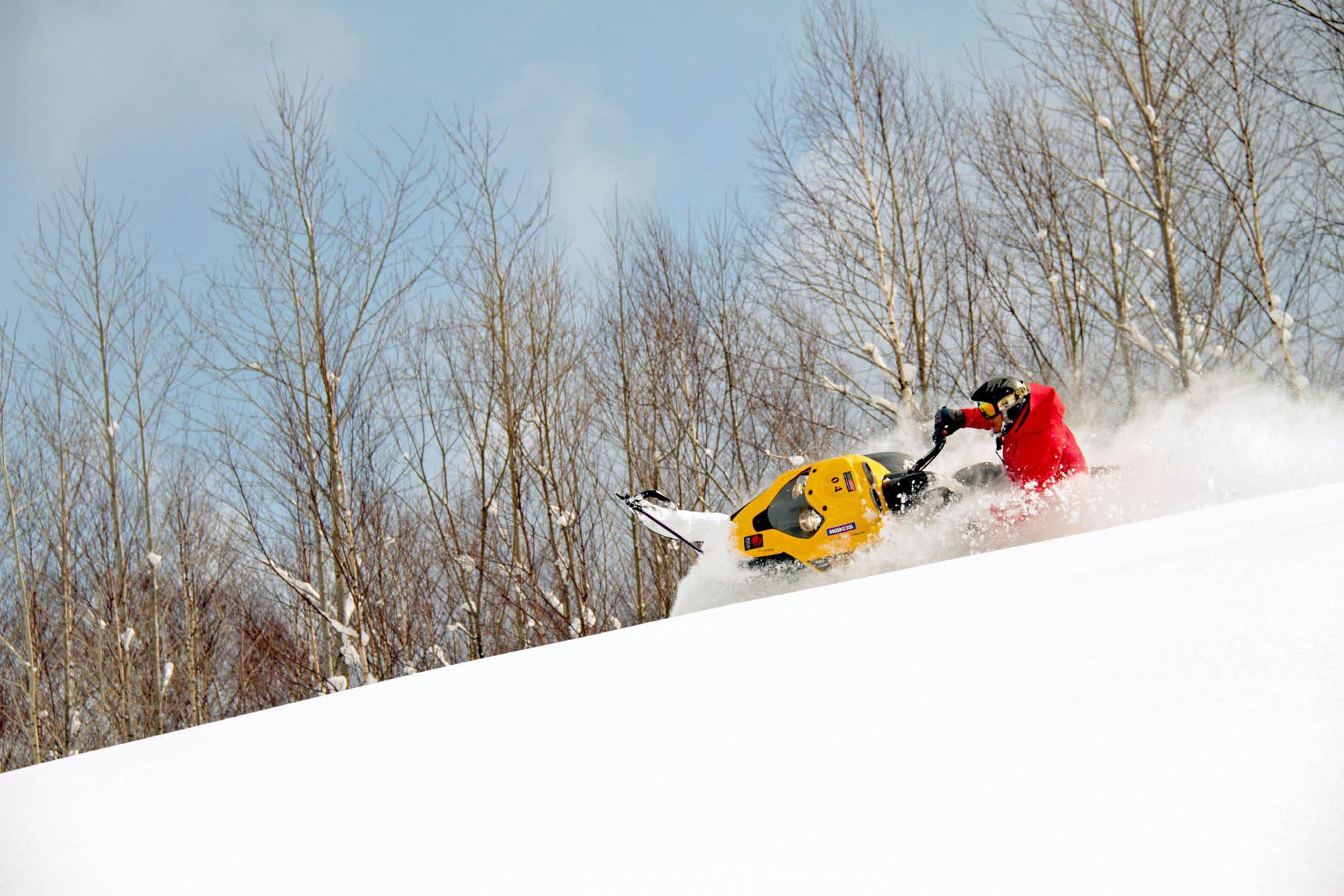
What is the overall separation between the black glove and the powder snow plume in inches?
13.6

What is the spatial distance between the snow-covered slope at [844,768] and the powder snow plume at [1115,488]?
279 centimetres

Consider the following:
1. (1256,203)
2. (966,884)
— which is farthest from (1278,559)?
(1256,203)

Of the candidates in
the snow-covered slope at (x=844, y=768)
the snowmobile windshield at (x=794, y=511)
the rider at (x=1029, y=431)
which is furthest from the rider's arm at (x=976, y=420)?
the snow-covered slope at (x=844, y=768)

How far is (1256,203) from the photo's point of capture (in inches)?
344

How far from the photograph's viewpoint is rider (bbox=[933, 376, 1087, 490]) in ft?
15.4

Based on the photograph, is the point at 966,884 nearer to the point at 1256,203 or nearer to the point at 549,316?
Answer: the point at 549,316

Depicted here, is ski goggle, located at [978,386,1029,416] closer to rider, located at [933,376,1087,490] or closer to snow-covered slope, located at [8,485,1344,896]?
rider, located at [933,376,1087,490]

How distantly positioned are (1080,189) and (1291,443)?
627 centimetres

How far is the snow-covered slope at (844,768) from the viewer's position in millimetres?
1274

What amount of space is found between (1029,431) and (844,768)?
3.78 metres

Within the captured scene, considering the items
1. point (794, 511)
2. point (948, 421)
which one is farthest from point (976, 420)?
point (794, 511)

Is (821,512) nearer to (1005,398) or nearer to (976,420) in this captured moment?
(976,420)

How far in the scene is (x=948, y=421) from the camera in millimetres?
4945

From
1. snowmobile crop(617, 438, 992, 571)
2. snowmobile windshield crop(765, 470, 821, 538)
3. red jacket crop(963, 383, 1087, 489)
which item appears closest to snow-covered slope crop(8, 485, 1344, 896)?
red jacket crop(963, 383, 1087, 489)
